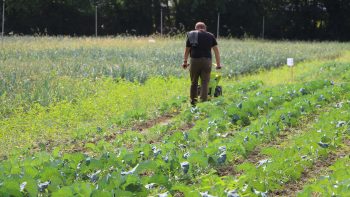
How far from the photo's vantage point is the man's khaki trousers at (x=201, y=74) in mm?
11250

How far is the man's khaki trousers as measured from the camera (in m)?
11.2

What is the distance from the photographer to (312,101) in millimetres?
10820

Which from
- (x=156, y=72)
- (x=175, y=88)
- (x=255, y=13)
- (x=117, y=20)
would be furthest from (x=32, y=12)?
(x=175, y=88)

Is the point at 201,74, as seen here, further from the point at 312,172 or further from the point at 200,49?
the point at 312,172

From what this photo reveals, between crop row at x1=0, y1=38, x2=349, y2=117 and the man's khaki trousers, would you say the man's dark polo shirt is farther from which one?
crop row at x1=0, y1=38, x2=349, y2=117

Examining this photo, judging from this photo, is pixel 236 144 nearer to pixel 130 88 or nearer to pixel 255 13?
pixel 130 88

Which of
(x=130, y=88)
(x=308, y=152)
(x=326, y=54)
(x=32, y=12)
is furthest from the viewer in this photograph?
(x=32, y=12)

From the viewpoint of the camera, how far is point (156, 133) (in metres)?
8.91

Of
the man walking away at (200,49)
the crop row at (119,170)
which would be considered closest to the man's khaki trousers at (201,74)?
the man walking away at (200,49)

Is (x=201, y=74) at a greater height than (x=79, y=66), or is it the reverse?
(x=201, y=74)

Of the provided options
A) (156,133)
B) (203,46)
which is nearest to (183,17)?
(203,46)

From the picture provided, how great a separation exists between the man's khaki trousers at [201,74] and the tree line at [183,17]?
23487 millimetres

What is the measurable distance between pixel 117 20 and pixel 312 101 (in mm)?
28777

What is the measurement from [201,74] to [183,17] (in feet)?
94.8
